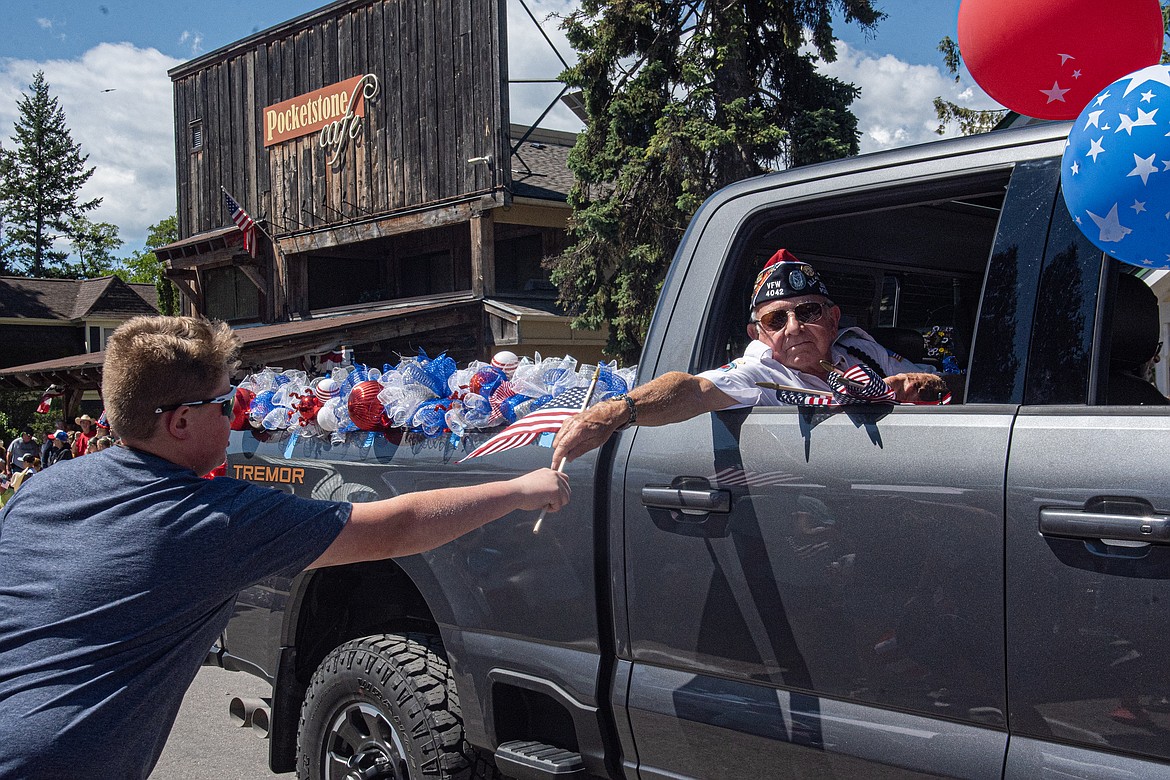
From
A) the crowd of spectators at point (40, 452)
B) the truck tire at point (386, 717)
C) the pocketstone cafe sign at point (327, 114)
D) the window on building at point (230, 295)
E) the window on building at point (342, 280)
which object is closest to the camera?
the truck tire at point (386, 717)

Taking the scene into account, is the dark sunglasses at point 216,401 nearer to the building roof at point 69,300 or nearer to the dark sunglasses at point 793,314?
the dark sunglasses at point 793,314

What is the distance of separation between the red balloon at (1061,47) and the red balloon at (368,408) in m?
2.11

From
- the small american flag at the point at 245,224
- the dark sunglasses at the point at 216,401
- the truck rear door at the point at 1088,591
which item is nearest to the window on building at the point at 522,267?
the small american flag at the point at 245,224

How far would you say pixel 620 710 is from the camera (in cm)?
258

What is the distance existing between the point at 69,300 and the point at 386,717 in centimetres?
4884

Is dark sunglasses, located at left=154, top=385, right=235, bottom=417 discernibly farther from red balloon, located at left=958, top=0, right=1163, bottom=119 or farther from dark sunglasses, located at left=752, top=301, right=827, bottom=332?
red balloon, located at left=958, top=0, right=1163, bottom=119

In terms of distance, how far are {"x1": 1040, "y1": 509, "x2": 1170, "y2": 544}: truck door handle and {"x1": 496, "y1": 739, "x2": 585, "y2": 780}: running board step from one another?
1428 millimetres

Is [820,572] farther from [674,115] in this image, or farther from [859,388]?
[674,115]

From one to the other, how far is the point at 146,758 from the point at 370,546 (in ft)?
1.89

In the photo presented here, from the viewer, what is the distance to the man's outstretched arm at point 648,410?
92.4 inches

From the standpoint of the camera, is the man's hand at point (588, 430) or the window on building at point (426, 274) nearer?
the man's hand at point (588, 430)

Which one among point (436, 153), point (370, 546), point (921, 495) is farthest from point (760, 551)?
point (436, 153)

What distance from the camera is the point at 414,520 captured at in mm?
2057

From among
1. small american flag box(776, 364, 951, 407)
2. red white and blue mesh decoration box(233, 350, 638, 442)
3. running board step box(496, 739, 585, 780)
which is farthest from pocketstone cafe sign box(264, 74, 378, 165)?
small american flag box(776, 364, 951, 407)
